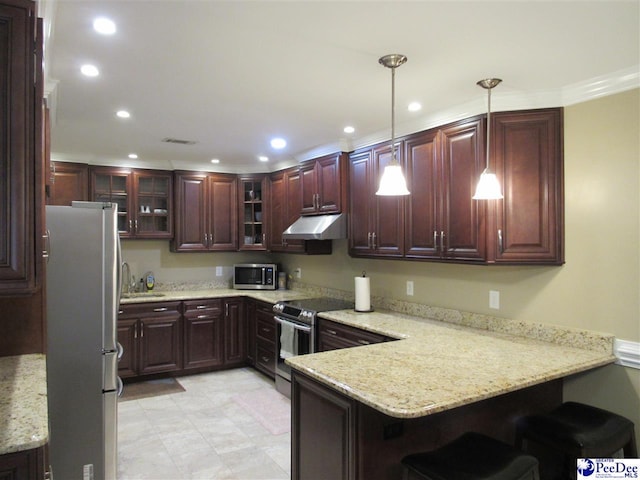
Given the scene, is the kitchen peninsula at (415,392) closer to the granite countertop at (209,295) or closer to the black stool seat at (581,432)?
the black stool seat at (581,432)

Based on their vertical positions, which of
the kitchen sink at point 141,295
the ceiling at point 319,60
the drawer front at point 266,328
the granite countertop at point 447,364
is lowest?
the drawer front at point 266,328

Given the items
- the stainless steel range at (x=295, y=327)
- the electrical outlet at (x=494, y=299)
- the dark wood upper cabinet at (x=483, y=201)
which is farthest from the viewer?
the stainless steel range at (x=295, y=327)

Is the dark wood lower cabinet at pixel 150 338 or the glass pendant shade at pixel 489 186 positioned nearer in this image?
the glass pendant shade at pixel 489 186

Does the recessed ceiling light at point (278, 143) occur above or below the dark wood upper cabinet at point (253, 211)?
above

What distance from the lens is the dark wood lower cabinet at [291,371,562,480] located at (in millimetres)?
1979

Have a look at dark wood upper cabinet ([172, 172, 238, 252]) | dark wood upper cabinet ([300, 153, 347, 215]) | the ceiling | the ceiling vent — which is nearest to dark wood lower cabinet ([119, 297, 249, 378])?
dark wood upper cabinet ([172, 172, 238, 252])

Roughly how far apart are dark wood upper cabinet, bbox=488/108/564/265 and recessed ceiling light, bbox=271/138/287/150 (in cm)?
195

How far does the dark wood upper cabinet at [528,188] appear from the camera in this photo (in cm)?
274

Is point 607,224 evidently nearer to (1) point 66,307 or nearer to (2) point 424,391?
(2) point 424,391

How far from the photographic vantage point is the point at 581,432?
2.08m

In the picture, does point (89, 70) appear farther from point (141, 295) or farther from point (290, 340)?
point (141, 295)

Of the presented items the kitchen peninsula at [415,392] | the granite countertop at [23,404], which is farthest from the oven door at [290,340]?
the granite countertop at [23,404]

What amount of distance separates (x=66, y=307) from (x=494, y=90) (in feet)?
→ 9.32

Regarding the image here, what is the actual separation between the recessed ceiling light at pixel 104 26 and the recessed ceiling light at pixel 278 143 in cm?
219
